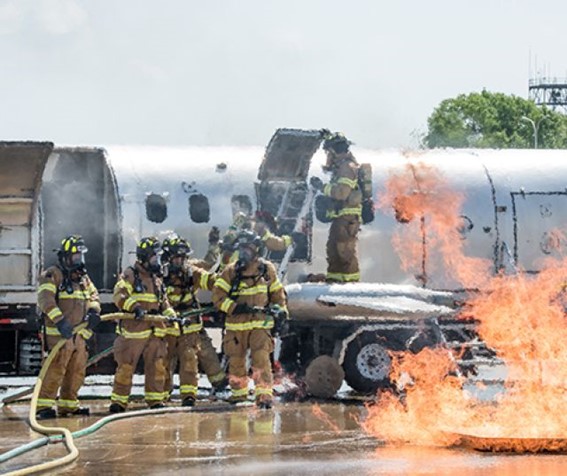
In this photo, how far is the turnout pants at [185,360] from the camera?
1670cm

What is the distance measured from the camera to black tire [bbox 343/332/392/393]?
18.0m

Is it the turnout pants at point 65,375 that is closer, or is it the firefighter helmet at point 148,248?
the turnout pants at point 65,375

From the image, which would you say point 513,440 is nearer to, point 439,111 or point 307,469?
point 307,469

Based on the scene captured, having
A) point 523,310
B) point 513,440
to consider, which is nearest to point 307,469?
point 513,440

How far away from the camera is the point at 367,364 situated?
18.1 metres

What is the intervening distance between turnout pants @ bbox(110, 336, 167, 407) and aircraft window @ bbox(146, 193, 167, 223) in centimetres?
357

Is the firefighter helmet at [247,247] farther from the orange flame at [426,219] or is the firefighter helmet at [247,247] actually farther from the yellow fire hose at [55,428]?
the orange flame at [426,219]

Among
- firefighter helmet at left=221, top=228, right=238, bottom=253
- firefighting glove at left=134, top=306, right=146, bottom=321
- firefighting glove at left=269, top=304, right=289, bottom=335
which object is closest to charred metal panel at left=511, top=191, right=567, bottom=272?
firefighter helmet at left=221, top=228, right=238, bottom=253

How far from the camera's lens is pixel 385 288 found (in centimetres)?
1798

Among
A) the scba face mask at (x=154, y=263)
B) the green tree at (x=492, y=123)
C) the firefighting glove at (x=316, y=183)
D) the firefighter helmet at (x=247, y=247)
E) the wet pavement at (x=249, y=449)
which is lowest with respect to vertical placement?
the wet pavement at (x=249, y=449)

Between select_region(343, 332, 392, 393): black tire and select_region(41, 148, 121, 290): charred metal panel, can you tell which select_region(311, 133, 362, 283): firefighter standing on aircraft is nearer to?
select_region(343, 332, 392, 393): black tire

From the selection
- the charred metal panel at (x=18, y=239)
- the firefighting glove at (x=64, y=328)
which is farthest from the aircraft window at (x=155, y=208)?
the firefighting glove at (x=64, y=328)

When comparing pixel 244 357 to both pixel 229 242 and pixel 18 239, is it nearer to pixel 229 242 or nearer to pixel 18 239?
pixel 229 242

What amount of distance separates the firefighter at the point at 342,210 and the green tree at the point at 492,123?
4988cm
